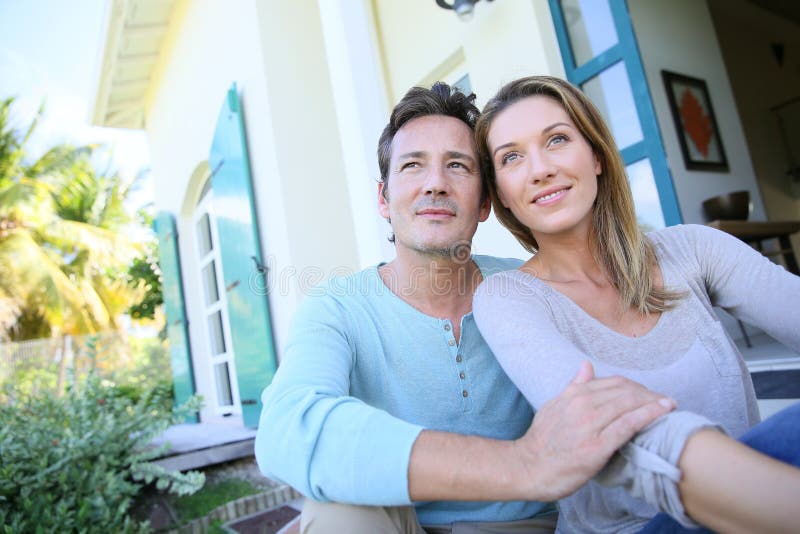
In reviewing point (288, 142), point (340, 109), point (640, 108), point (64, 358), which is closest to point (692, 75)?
point (640, 108)

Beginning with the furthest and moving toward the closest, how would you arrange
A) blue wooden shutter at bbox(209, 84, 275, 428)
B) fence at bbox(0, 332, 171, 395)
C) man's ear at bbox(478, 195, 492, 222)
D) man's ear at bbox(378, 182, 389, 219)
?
fence at bbox(0, 332, 171, 395)
blue wooden shutter at bbox(209, 84, 275, 428)
man's ear at bbox(378, 182, 389, 219)
man's ear at bbox(478, 195, 492, 222)

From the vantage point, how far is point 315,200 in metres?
3.63

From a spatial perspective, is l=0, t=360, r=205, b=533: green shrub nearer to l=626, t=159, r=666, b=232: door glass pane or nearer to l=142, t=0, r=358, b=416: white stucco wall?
l=142, t=0, r=358, b=416: white stucco wall

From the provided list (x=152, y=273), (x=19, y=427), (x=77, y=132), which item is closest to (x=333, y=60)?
A: (x=19, y=427)

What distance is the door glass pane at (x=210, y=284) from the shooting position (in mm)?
5965

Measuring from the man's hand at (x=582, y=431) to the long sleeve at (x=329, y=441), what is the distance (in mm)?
200

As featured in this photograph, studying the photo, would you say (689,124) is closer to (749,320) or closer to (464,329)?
(749,320)

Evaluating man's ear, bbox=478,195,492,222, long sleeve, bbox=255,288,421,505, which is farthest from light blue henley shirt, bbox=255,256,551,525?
man's ear, bbox=478,195,492,222

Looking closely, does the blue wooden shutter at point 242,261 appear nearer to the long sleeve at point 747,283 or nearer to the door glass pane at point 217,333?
the door glass pane at point 217,333

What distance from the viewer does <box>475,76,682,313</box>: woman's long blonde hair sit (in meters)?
1.24

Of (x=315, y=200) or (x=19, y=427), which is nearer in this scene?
(x=19, y=427)

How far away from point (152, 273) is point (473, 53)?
690cm

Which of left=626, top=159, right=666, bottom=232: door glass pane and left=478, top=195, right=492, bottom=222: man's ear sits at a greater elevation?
left=626, top=159, right=666, bottom=232: door glass pane

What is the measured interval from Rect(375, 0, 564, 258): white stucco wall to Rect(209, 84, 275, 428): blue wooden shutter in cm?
127
